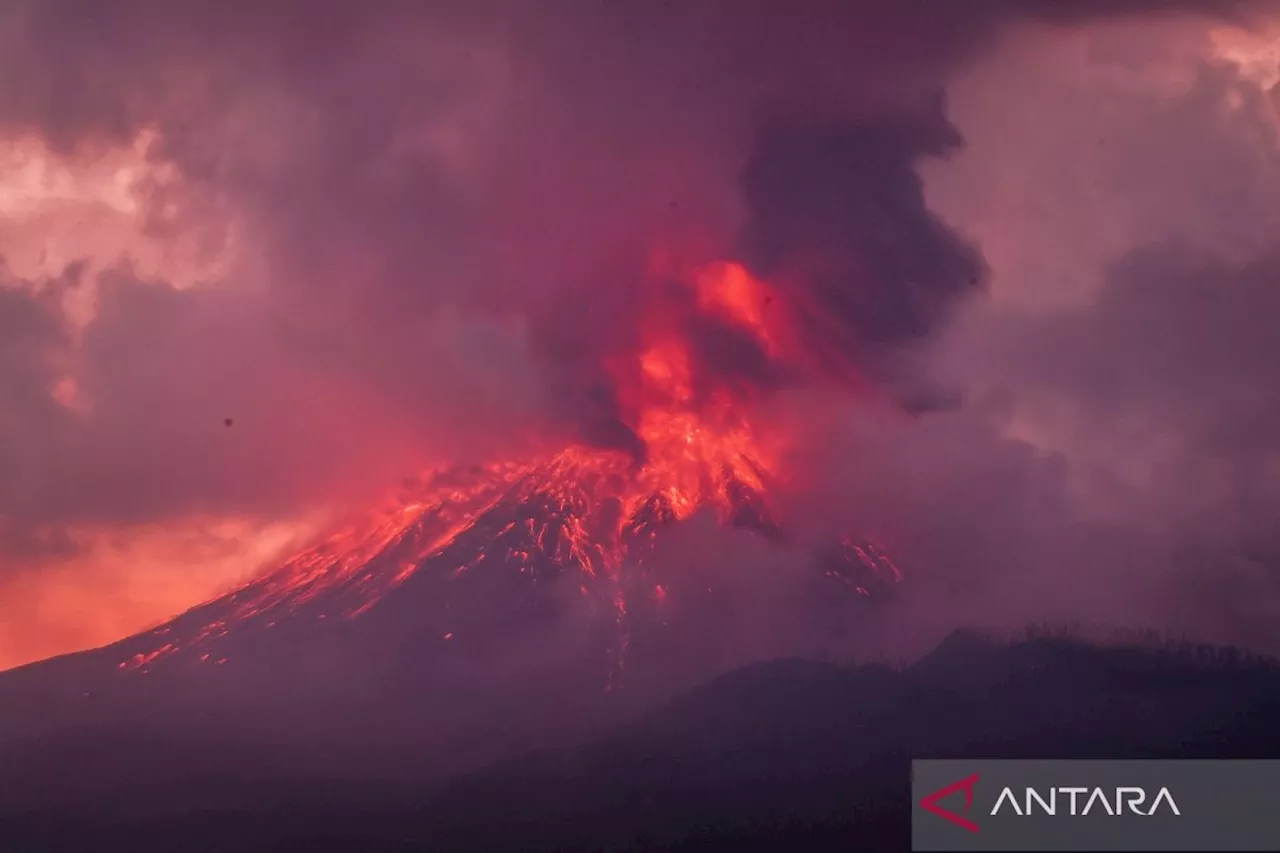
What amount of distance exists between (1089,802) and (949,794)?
22.0 meters

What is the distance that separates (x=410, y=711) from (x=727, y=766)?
38.8 meters

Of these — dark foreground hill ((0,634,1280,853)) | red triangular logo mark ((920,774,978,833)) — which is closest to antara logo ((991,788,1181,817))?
red triangular logo mark ((920,774,978,833))

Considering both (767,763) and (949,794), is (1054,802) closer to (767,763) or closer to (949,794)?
(949,794)

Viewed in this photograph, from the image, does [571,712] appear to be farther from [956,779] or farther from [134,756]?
[956,779]

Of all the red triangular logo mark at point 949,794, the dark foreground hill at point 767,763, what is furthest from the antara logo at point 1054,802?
the dark foreground hill at point 767,763

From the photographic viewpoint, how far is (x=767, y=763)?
147 metres

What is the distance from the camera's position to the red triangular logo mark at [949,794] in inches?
2915

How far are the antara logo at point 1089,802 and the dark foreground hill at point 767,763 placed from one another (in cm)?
A: 2457

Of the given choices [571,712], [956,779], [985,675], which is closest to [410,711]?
[571,712]

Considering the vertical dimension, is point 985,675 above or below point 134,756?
above

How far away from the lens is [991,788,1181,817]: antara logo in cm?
8712

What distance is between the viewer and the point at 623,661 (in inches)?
6619

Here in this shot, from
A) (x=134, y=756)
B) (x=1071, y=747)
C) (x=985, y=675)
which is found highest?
(x=985, y=675)

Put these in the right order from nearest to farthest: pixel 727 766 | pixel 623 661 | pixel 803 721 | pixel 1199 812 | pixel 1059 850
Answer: pixel 1059 850 → pixel 1199 812 → pixel 727 766 → pixel 803 721 → pixel 623 661
